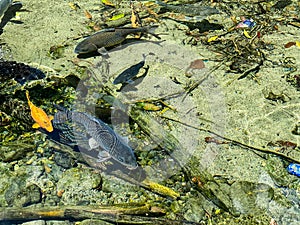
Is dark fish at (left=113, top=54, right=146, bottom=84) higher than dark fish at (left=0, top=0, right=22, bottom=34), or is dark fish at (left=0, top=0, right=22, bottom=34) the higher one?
dark fish at (left=0, top=0, right=22, bottom=34)

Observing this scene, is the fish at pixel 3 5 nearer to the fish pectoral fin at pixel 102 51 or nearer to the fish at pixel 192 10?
the fish pectoral fin at pixel 102 51

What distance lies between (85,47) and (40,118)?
1.36m

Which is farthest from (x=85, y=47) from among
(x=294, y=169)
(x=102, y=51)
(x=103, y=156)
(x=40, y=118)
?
(x=294, y=169)

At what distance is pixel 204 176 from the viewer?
4.37m

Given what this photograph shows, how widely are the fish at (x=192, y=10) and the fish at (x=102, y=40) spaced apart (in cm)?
110

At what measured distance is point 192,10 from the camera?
6.47 metres

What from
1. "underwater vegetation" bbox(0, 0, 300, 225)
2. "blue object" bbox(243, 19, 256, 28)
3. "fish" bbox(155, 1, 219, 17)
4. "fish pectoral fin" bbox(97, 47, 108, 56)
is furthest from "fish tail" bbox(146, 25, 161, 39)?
"blue object" bbox(243, 19, 256, 28)

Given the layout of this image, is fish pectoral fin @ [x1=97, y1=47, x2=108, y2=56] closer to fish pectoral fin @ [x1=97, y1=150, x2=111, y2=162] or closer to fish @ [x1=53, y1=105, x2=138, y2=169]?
fish @ [x1=53, y1=105, x2=138, y2=169]

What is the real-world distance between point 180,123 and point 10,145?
6.41 ft

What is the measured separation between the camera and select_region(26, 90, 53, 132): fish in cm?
469

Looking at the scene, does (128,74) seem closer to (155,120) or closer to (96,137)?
(155,120)

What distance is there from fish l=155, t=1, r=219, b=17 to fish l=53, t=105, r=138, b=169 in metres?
2.76

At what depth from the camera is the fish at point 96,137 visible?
417cm

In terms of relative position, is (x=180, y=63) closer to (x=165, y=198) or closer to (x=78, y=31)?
(x=78, y=31)
